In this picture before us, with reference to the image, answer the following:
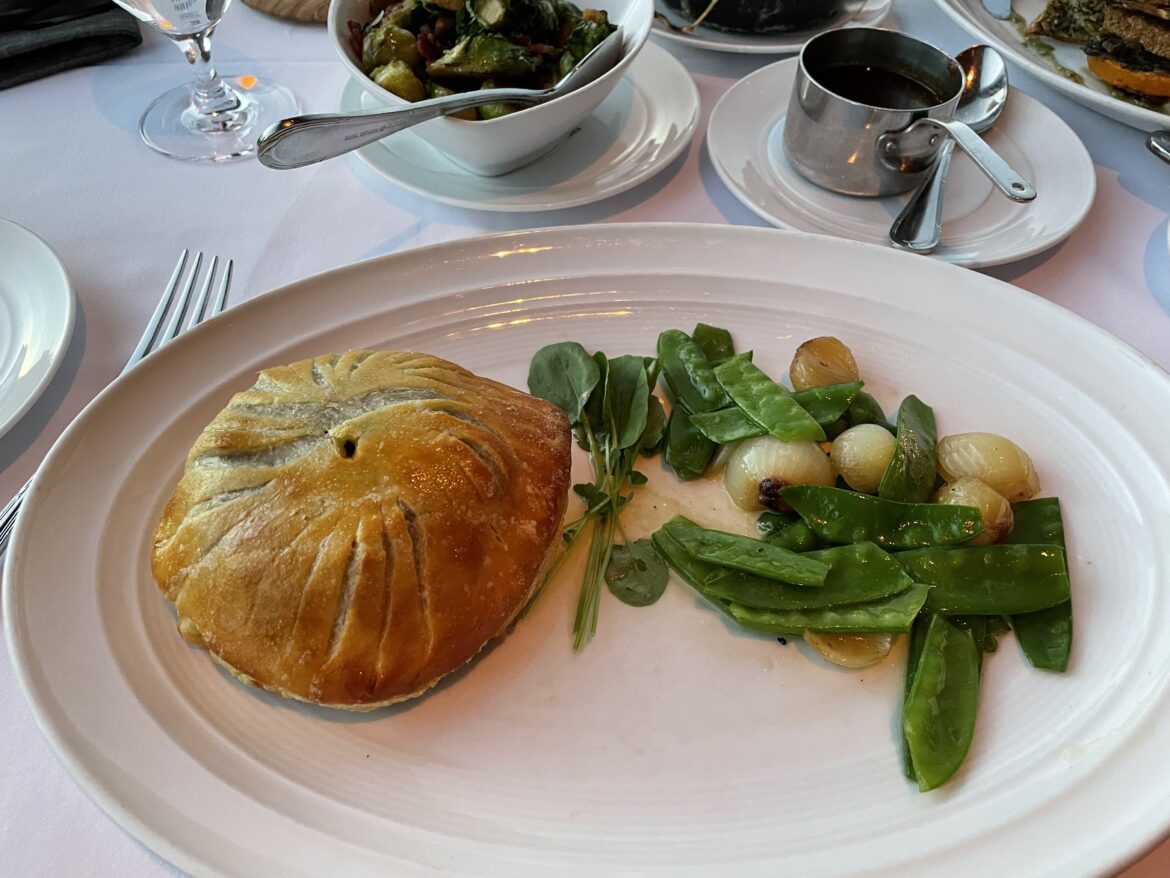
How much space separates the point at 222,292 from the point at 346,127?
19.6 inches

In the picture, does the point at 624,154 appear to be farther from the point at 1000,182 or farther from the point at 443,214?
the point at 1000,182

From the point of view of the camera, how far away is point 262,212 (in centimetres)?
229

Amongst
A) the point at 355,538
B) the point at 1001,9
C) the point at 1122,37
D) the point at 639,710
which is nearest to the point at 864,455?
the point at 639,710

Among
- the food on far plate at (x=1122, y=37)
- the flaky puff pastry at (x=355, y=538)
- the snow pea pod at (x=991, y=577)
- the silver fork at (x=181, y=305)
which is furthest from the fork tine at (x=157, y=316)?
the food on far plate at (x=1122, y=37)

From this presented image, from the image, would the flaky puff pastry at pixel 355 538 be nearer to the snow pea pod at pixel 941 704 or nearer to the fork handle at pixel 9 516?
the fork handle at pixel 9 516

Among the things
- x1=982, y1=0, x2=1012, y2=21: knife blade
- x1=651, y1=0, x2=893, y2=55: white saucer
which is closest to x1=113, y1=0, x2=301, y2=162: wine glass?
x1=651, y1=0, x2=893, y2=55: white saucer

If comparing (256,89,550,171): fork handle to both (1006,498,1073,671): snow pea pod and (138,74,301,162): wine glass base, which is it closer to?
(138,74,301,162): wine glass base

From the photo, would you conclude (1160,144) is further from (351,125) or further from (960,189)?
(351,125)

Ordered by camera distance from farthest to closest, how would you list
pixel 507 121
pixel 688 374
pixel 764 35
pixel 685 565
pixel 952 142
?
pixel 764 35 < pixel 952 142 < pixel 507 121 < pixel 688 374 < pixel 685 565

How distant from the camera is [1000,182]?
1.86 meters

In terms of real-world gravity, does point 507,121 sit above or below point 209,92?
above

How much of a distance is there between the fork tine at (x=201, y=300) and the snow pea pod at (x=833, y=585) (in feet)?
4.31

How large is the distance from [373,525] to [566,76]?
1.42 m

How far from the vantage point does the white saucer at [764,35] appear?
107 inches
